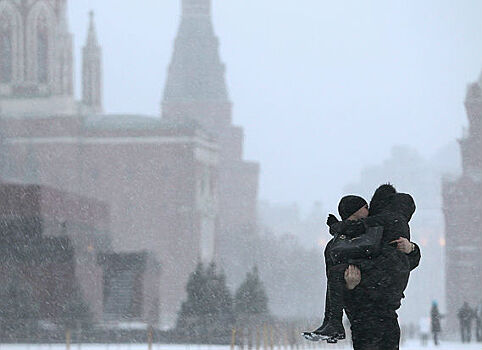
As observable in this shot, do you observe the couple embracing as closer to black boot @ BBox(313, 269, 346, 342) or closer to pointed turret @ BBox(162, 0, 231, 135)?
black boot @ BBox(313, 269, 346, 342)

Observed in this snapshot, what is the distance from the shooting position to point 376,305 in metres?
6.96

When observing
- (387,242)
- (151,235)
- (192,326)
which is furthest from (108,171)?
(387,242)

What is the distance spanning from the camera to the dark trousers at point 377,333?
274 inches

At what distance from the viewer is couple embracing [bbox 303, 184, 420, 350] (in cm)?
691

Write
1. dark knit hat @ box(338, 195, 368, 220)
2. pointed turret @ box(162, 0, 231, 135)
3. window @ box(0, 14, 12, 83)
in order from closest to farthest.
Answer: dark knit hat @ box(338, 195, 368, 220) → window @ box(0, 14, 12, 83) → pointed turret @ box(162, 0, 231, 135)

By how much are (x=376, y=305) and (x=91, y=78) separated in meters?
106

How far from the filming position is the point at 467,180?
270 ft

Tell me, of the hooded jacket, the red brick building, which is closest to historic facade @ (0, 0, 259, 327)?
the red brick building

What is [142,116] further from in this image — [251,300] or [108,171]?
[251,300]

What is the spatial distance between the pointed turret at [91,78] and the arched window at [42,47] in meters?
3.64

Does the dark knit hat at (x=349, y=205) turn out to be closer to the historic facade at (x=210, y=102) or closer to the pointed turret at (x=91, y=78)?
the pointed turret at (x=91, y=78)

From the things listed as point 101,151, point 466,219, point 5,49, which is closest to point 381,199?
point 466,219

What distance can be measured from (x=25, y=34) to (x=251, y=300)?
224 ft

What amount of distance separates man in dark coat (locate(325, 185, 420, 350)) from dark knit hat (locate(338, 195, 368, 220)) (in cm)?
13
